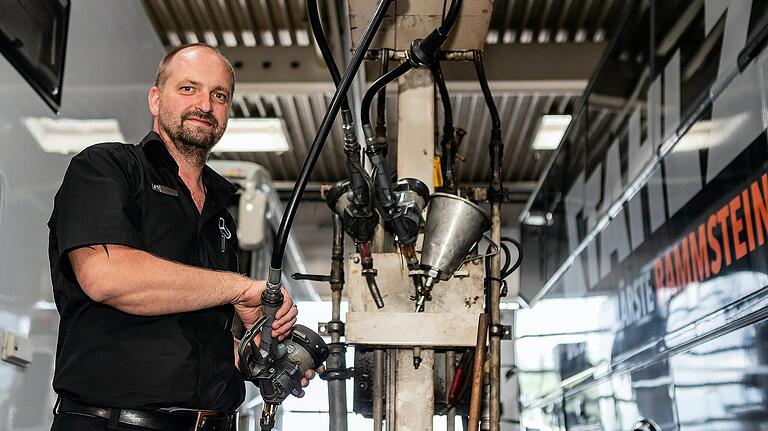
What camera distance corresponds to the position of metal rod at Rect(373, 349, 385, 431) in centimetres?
228

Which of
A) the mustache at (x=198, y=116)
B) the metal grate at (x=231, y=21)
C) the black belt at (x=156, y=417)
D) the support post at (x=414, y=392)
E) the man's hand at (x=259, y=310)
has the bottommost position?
the black belt at (x=156, y=417)

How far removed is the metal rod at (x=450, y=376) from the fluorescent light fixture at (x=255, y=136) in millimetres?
5375

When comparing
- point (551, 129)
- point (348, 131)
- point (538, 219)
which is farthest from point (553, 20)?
point (348, 131)

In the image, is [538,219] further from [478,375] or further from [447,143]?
[478,375]

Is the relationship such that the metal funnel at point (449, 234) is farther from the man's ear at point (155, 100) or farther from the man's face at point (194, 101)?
the man's ear at point (155, 100)

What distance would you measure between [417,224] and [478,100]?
524cm

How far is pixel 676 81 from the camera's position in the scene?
3318 millimetres

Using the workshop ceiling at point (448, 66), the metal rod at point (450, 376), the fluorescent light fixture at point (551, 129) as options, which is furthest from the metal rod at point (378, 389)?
the fluorescent light fixture at point (551, 129)

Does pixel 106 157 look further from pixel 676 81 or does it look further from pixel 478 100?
pixel 478 100

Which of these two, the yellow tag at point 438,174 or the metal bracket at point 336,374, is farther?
the yellow tag at point 438,174

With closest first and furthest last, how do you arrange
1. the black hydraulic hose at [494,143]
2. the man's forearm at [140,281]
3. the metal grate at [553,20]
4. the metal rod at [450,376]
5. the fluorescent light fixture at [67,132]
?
the man's forearm at [140,281]
the metal rod at [450,376]
the black hydraulic hose at [494,143]
the fluorescent light fixture at [67,132]
the metal grate at [553,20]

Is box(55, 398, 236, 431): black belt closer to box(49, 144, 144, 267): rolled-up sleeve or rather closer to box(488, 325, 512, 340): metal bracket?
box(49, 144, 144, 267): rolled-up sleeve

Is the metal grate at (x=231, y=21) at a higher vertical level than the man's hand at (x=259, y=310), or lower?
higher

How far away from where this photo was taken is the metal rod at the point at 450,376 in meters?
2.37
